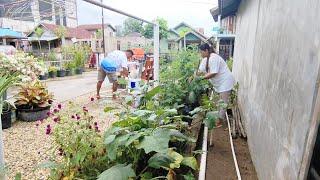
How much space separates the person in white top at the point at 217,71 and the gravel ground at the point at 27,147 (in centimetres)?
185

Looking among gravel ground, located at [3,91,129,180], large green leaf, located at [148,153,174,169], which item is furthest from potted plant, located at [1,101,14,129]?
large green leaf, located at [148,153,174,169]

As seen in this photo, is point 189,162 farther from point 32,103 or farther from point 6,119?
point 32,103

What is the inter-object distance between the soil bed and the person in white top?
1.48 feet

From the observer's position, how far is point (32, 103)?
5.44 m

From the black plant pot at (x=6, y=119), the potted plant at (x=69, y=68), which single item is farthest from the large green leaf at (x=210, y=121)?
the potted plant at (x=69, y=68)

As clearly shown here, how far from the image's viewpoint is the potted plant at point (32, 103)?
5301 mm

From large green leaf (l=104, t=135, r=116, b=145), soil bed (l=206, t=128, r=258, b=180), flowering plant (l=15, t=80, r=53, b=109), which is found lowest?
soil bed (l=206, t=128, r=258, b=180)

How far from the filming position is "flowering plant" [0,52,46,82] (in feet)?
16.9

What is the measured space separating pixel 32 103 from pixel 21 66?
0.77 m

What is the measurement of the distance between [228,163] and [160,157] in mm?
1879

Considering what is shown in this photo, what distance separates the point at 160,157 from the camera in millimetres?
1842

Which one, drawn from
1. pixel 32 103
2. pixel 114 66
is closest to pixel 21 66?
pixel 32 103

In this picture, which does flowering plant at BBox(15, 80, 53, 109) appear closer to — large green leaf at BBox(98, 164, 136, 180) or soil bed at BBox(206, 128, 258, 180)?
soil bed at BBox(206, 128, 258, 180)

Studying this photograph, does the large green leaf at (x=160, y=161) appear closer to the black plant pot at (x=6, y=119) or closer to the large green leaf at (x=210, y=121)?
the large green leaf at (x=210, y=121)
